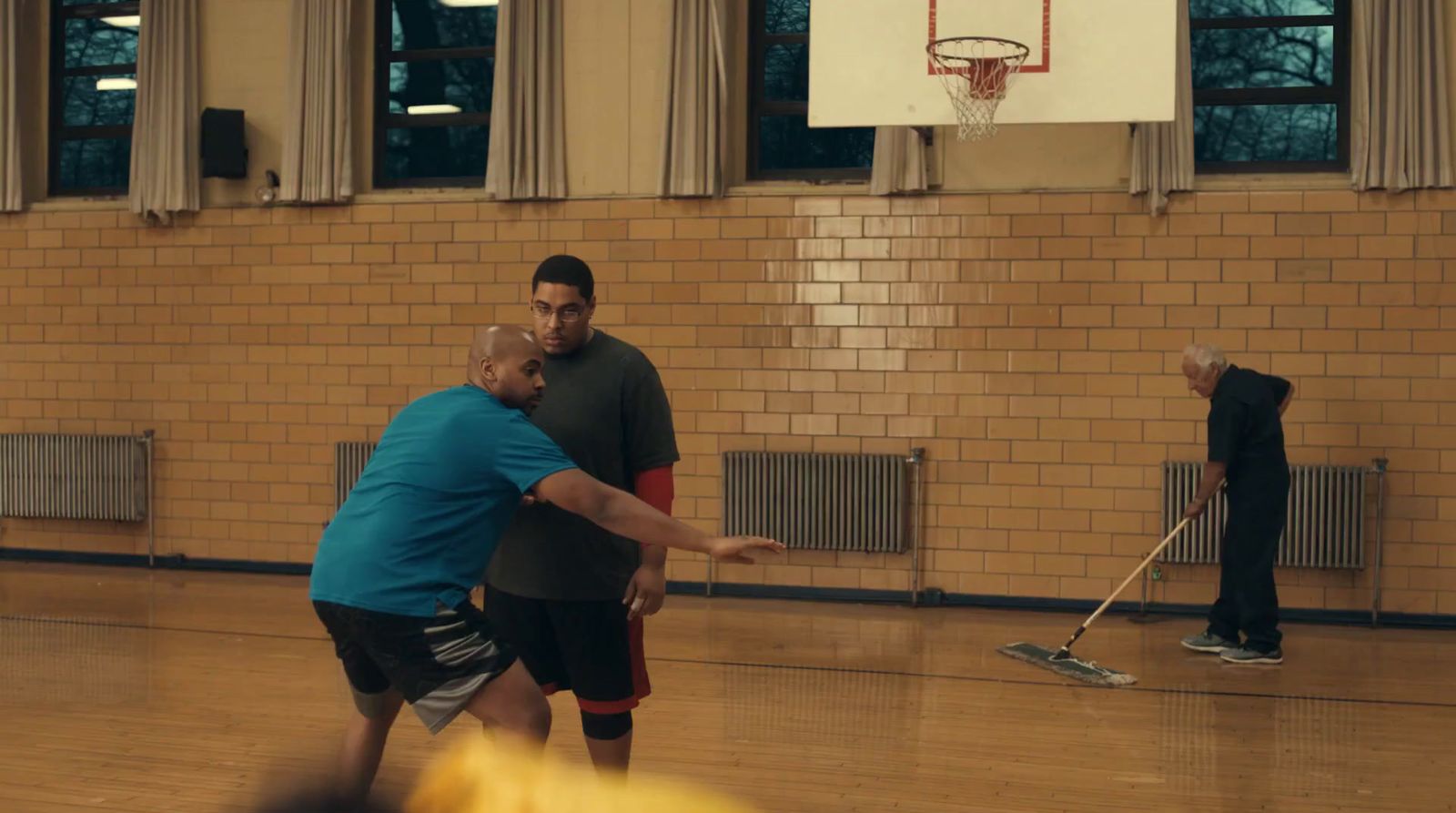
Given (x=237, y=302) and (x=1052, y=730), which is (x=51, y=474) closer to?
(x=237, y=302)

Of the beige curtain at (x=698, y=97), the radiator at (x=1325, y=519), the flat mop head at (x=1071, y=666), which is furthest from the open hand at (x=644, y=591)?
the beige curtain at (x=698, y=97)

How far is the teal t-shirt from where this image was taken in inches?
125

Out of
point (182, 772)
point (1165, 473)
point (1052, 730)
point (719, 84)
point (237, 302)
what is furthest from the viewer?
point (237, 302)

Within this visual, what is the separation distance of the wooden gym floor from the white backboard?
2.81 m

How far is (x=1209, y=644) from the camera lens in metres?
7.39

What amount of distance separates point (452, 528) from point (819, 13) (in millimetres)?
5204

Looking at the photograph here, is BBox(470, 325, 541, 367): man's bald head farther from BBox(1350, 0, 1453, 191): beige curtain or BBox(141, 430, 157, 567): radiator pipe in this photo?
BBox(141, 430, 157, 567): radiator pipe

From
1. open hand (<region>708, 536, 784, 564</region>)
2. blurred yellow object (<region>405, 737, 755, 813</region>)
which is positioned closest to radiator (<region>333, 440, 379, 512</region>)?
blurred yellow object (<region>405, 737, 755, 813</region>)

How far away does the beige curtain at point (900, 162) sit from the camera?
28.6ft

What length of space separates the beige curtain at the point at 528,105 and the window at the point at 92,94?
3.01m

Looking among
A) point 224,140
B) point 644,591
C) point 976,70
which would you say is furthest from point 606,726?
point 224,140

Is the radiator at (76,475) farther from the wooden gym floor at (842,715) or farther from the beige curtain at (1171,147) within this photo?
the beige curtain at (1171,147)

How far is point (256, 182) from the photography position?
9.83 meters

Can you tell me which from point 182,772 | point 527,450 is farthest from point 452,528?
point 182,772
